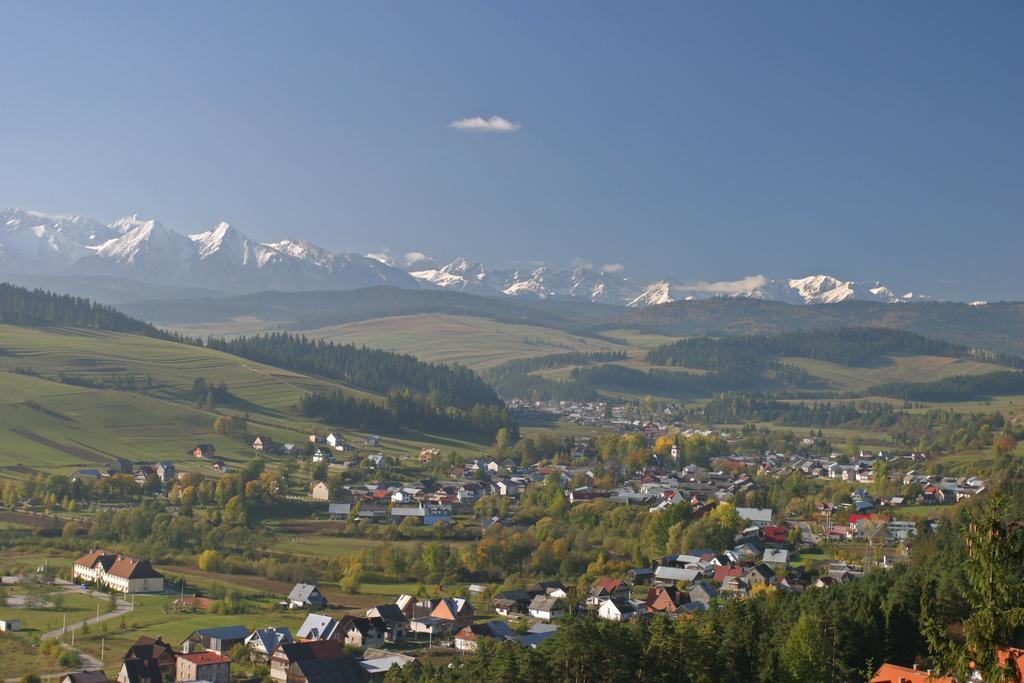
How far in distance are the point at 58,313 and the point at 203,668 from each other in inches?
5835

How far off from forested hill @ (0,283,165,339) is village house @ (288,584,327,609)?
126m

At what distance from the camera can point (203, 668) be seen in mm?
41781

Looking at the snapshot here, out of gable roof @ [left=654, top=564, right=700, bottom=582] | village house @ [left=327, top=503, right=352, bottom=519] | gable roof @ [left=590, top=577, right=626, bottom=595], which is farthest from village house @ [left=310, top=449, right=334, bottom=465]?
gable roof @ [left=590, top=577, right=626, bottom=595]

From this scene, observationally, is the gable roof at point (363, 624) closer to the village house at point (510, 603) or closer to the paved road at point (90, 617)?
the village house at point (510, 603)

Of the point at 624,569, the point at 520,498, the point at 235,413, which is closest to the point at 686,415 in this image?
the point at 235,413

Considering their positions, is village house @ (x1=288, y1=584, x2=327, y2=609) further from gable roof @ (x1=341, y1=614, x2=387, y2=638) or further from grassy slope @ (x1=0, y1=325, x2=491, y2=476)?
grassy slope @ (x1=0, y1=325, x2=491, y2=476)

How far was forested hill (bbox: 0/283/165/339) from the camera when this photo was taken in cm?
17025

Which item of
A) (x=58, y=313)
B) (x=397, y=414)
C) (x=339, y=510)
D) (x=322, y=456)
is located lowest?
(x=339, y=510)

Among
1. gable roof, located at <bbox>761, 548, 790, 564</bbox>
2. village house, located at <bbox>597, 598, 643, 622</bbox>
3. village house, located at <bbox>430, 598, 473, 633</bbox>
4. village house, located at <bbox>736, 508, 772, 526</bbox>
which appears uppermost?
village house, located at <bbox>736, 508, 772, 526</bbox>

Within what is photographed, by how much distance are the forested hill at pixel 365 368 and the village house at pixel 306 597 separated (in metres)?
98.9

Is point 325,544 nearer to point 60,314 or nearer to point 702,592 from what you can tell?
point 702,592

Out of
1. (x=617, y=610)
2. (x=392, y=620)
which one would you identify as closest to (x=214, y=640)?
(x=392, y=620)

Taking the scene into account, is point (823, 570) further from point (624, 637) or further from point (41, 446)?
point (41, 446)

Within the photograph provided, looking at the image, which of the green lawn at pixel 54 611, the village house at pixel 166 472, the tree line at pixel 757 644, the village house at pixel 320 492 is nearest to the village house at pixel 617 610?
the tree line at pixel 757 644
